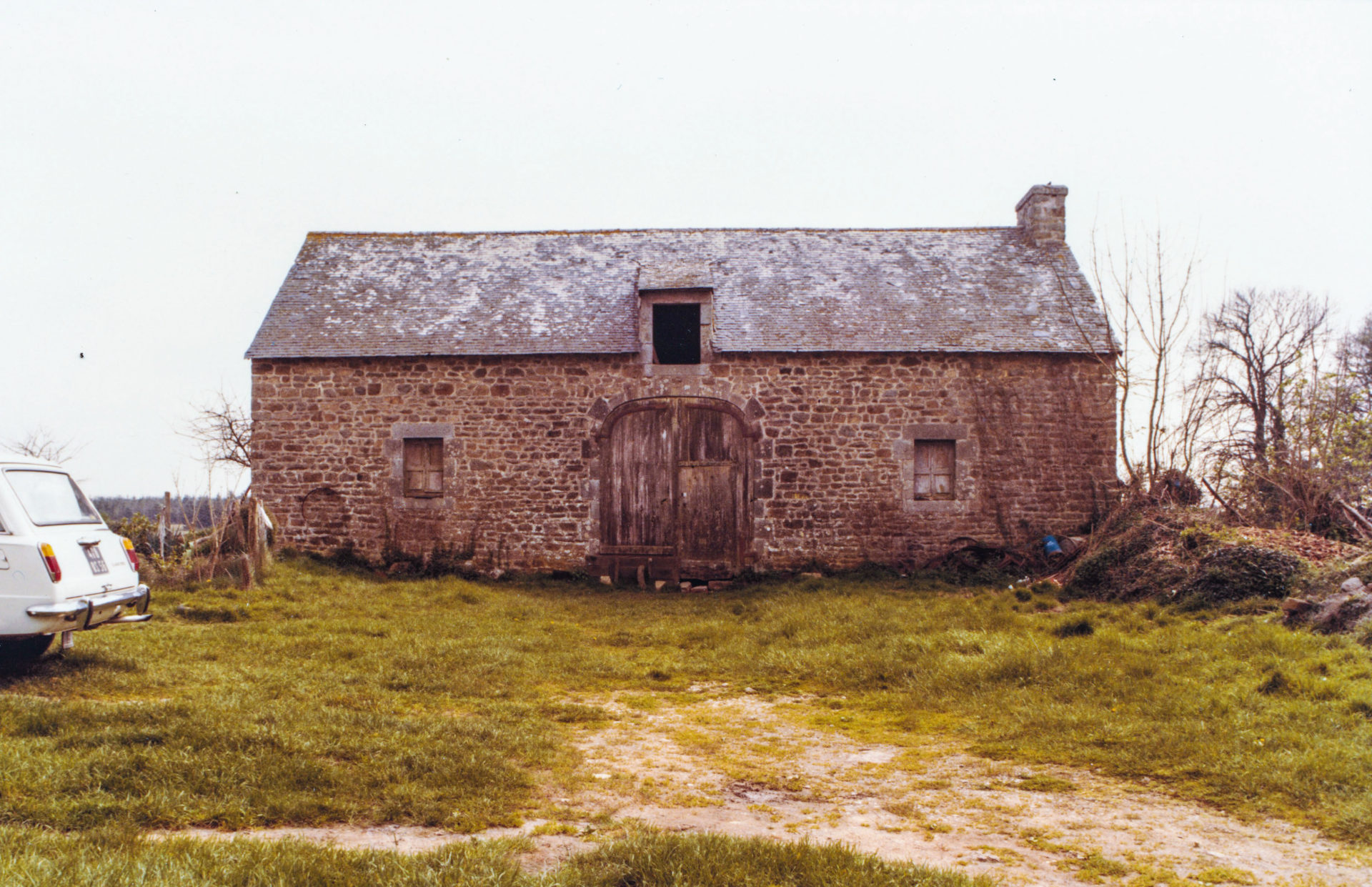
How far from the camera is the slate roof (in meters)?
15.0

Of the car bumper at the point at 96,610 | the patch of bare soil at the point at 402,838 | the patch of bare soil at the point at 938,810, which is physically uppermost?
the car bumper at the point at 96,610

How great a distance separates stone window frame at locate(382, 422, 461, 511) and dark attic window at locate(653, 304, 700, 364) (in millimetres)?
4219

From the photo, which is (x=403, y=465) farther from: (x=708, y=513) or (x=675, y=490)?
(x=708, y=513)

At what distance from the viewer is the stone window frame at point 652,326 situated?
48.9ft

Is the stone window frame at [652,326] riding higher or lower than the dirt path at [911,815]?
higher

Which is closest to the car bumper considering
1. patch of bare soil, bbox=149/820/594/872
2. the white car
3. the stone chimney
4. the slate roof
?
the white car

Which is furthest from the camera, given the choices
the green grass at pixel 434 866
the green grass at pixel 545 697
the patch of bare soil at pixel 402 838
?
the green grass at pixel 545 697

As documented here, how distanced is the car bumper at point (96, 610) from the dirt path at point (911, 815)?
12.3 feet

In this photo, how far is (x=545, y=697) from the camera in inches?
285

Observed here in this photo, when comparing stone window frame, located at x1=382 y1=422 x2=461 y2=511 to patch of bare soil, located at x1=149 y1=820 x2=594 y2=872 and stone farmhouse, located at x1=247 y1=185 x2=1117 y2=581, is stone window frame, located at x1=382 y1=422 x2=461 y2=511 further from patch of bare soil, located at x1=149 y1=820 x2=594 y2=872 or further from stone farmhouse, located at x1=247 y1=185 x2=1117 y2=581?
patch of bare soil, located at x1=149 y1=820 x2=594 y2=872

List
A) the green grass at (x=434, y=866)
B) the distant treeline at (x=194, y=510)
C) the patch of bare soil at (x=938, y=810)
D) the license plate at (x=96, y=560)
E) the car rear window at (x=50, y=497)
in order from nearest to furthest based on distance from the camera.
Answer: the green grass at (x=434, y=866) → the patch of bare soil at (x=938, y=810) → the car rear window at (x=50, y=497) → the license plate at (x=96, y=560) → the distant treeline at (x=194, y=510)

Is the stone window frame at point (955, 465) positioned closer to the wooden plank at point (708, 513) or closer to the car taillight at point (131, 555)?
the wooden plank at point (708, 513)

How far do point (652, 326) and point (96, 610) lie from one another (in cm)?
952

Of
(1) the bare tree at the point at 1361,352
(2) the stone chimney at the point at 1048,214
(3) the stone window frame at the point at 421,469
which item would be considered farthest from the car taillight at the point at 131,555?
(1) the bare tree at the point at 1361,352
